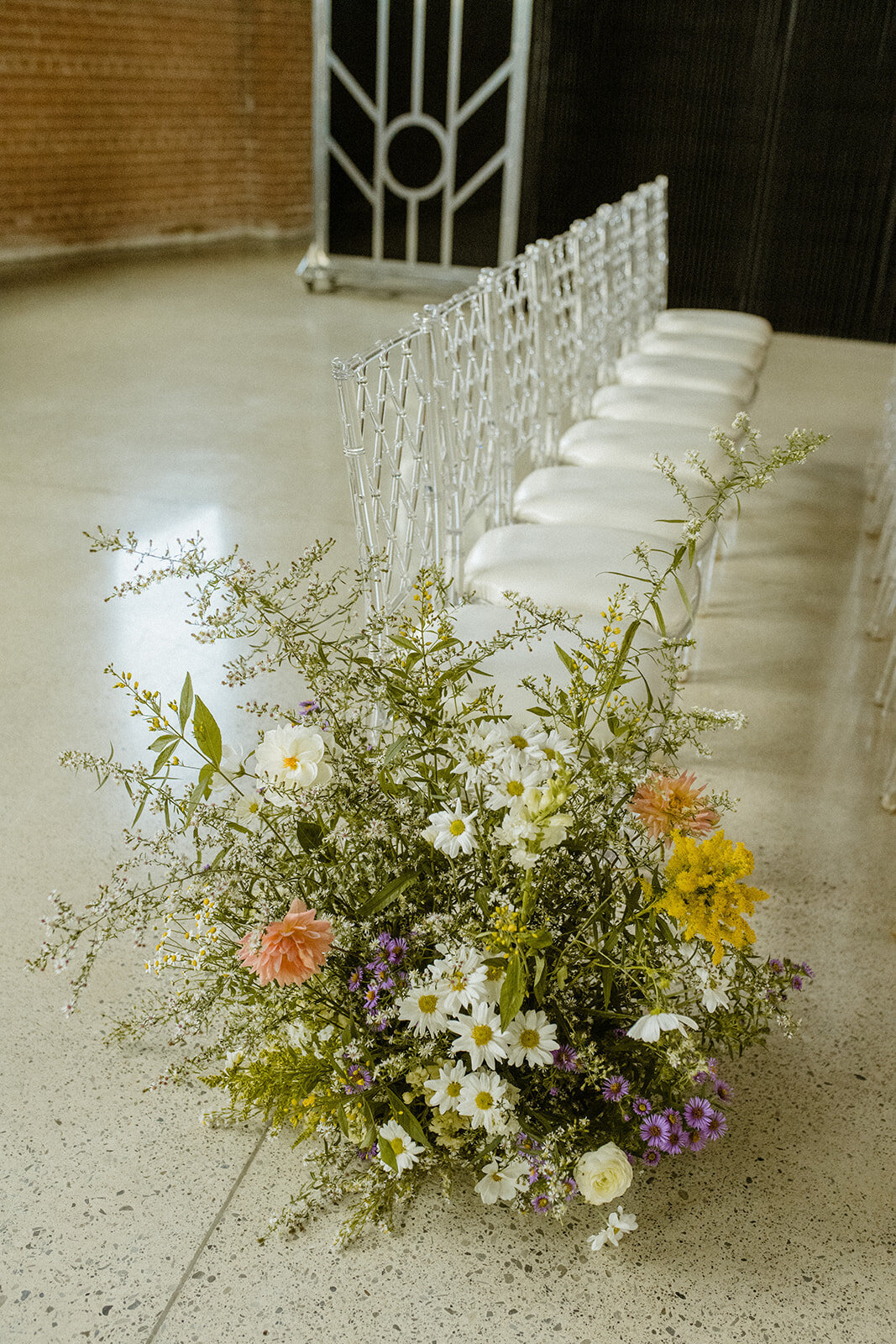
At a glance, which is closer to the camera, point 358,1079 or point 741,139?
point 358,1079

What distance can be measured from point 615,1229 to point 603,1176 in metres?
0.11

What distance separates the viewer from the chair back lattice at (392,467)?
194 centimetres

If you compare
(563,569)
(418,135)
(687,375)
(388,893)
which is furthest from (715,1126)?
(418,135)

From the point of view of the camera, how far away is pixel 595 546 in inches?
89.4

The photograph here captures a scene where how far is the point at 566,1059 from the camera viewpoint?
1.37 meters

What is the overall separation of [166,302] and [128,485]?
3.47m

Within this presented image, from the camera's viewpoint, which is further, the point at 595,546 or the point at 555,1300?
the point at 595,546

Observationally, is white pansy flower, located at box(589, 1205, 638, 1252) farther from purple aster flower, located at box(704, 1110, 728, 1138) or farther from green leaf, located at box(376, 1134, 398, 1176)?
green leaf, located at box(376, 1134, 398, 1176)

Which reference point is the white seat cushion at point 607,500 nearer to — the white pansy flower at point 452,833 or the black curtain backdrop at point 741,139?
the white pansy flower at point 452,833

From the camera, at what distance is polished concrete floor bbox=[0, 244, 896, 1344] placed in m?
1.35

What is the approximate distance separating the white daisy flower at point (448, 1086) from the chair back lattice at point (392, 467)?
29.2 inches

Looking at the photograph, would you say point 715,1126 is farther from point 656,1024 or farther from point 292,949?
point 292,949

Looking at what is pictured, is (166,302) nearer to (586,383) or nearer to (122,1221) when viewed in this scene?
(586,383)

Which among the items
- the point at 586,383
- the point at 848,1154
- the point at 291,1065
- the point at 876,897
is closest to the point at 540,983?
the point at 291,1065
